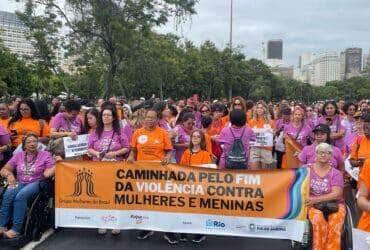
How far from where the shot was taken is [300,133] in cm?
871

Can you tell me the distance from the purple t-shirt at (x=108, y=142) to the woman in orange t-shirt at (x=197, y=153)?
88 centimetres

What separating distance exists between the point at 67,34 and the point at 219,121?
11457 mm

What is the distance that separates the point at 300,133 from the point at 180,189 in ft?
9.95

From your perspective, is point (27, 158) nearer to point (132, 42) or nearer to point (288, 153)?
point (288, 153)

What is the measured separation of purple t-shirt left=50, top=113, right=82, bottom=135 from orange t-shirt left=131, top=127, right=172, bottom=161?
1884 millimetres

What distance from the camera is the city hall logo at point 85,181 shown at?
22.1ft

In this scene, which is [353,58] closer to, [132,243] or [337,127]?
[337,127]

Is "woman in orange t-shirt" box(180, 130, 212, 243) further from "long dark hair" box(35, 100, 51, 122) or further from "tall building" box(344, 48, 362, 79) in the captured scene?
"tall building" box(344, 48, 362, 79)

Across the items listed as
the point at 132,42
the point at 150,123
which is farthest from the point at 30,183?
the point at 132,42

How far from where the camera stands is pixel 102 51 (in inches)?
854

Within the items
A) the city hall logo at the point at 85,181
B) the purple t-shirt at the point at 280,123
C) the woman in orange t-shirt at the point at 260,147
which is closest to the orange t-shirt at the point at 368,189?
the city hall logo at the point at 85,181

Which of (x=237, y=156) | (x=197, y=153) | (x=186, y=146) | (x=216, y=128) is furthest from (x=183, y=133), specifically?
(x=216, y=128)

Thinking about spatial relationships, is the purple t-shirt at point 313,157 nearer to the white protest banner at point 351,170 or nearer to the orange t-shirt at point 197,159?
the white protest banner at point 351,170

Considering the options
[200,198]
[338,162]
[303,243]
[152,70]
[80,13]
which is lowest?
[303,243]
